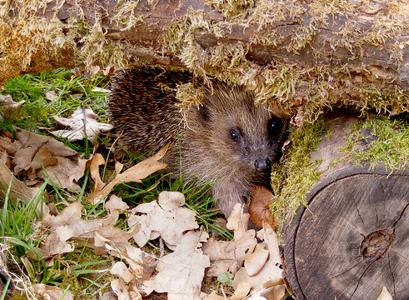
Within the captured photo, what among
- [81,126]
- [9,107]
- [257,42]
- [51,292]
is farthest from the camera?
[81,126]

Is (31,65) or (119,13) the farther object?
(31,65)

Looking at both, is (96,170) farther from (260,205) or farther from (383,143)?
(383,143)

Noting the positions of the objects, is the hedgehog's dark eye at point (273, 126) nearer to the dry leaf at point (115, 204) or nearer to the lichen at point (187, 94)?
the lichen at point (187, 94)

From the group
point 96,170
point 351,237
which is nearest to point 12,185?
point 96,170

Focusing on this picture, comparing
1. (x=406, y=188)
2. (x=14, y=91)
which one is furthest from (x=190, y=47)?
(x=14, y=91)

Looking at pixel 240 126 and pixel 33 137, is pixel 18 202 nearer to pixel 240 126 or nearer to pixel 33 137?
pixel 33 137

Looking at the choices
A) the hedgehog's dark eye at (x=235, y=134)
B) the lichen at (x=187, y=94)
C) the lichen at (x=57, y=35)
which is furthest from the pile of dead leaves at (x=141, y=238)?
the lichen at (x=57, y=35)
